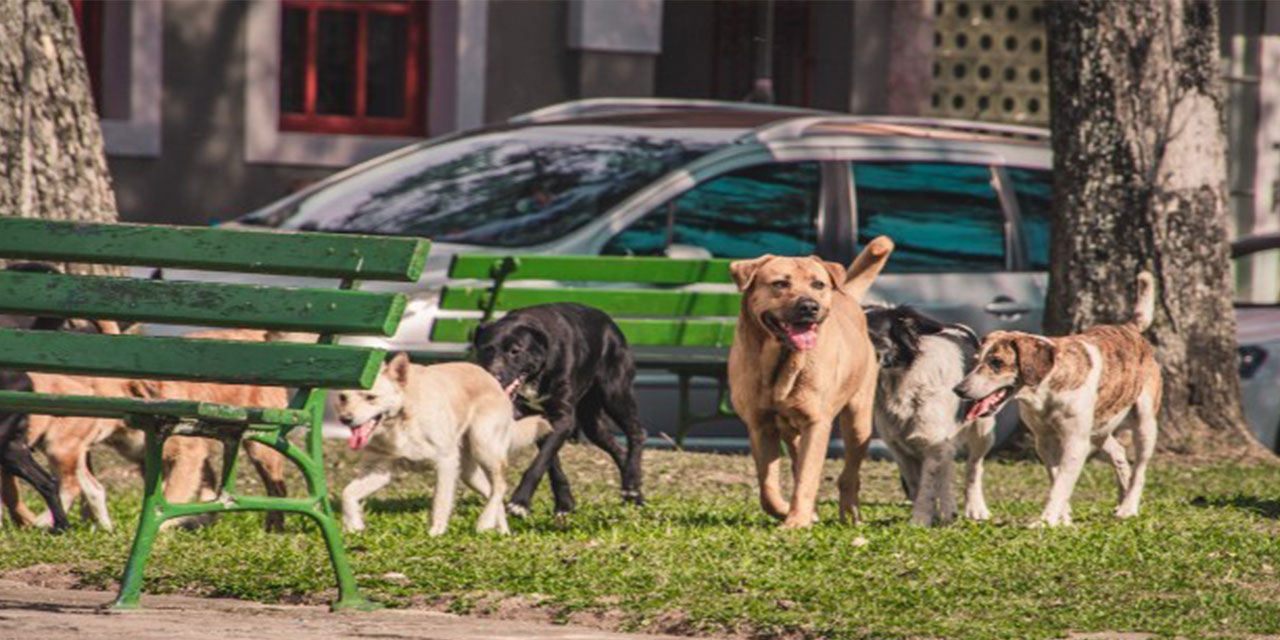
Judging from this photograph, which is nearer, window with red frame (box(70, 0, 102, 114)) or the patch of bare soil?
the patch of bare soil

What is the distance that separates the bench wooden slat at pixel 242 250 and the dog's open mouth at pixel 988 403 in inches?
116

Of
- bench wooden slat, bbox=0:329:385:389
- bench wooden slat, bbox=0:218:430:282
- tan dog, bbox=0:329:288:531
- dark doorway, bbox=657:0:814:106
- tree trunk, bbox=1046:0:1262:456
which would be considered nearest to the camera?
bench wooden slat, bbox=0:329:385:389

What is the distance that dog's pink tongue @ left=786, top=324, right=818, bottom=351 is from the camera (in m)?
10.2

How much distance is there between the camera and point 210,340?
331 inches

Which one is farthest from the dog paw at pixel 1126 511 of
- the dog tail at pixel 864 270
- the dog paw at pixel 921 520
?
the dog tail at pixel 864 270

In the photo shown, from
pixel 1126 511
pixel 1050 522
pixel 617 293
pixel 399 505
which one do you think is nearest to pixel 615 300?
pixel 617 293

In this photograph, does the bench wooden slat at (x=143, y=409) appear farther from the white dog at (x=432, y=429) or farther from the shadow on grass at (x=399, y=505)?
the shadow on grass at (x=399, y=505)

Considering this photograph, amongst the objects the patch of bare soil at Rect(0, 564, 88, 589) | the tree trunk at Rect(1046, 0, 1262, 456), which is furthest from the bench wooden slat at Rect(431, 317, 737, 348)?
the patch of bare soil at Rect(0, 564, 88, 589)

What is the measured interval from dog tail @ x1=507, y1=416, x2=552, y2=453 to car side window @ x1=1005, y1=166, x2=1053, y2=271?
17.5 ft

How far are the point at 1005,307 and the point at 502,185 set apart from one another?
9.48 ft

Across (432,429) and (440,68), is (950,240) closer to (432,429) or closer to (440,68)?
(432,429)

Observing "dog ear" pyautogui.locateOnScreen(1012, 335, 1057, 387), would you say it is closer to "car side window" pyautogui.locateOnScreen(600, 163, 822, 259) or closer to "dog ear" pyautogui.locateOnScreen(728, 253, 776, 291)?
"dog ear" pyautogui.locateOnScreen(728, 253, 776, 291)

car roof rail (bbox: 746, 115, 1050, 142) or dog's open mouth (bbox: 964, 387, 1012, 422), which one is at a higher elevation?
car roof rail (bbox: 746, 115, 1050, 142)

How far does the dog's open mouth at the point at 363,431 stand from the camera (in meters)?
10.4
